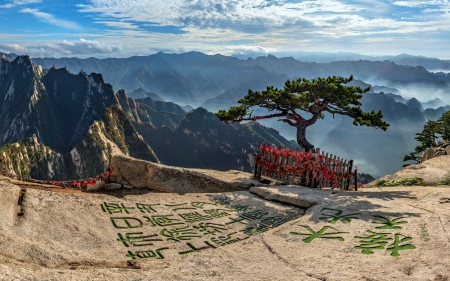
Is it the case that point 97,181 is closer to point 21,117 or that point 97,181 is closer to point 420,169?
point 420,169

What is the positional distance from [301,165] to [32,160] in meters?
88.7

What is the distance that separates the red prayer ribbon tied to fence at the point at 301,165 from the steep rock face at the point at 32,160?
71.5 m

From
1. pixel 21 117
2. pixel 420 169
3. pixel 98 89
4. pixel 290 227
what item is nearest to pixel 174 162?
pixel 98 89

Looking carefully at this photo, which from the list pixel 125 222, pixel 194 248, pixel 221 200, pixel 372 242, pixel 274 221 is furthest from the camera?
pixel 221 200

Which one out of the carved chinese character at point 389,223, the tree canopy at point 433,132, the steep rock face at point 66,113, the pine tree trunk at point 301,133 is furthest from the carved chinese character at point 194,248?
the steep rock face at point 66,113

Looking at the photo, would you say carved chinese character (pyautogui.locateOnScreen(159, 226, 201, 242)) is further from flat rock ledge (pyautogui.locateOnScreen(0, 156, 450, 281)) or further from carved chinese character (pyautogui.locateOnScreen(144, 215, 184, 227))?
carved chinese character (pyautogui.locateOnScreen(144, 215, 184, 227))

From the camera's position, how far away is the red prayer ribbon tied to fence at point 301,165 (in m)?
16.8

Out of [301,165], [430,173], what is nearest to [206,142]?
[430,173]

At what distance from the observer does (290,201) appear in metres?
13.1

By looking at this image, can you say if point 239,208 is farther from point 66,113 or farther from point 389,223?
point 66,113

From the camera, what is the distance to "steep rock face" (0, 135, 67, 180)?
3088 inches

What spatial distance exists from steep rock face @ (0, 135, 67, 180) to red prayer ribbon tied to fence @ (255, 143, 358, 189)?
71545 millimetres

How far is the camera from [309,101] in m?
19.8

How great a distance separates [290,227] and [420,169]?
50.3 feet
